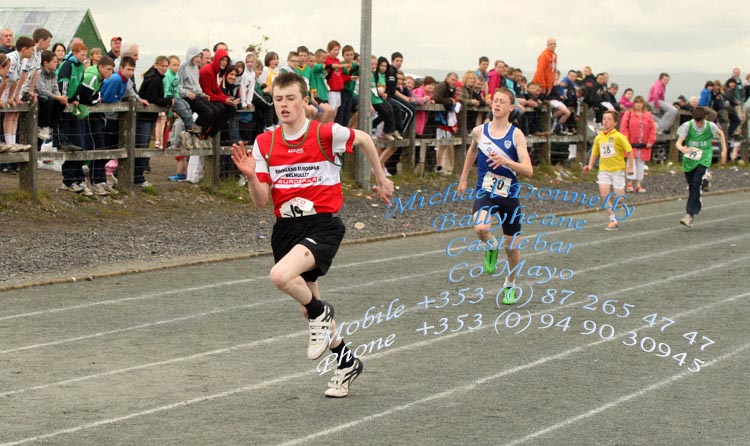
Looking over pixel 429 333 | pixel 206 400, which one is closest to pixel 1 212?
pixel 429 333

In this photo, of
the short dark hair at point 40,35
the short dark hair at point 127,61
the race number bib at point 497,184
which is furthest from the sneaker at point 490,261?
the short dark hair at point 40,35

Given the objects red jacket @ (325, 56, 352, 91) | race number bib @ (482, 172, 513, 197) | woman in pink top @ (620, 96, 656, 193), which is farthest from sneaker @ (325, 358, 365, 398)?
woman in pink top @ (620, 96, 656, 193)

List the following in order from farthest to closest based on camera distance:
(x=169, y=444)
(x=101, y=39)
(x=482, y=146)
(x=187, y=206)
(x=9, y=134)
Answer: (x=101, y=39), (x=187, y=206), (x=9, y=134), (x=482, y=146), (x=169, y=444)

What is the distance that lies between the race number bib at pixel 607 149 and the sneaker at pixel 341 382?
485 inches

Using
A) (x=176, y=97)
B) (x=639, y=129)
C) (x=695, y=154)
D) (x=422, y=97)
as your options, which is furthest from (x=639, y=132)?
(x=176, y=97)

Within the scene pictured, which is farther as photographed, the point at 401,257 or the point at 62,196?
the point at 62,196

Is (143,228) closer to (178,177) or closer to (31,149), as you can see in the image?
(31,149)

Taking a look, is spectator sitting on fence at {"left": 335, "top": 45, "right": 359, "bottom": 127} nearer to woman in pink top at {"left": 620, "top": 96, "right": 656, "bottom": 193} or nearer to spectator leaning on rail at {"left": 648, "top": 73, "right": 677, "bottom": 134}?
woman in pink top at {"left": 620, "top": 96, "right": 656, "bottom": 193}

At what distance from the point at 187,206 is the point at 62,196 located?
2.04m

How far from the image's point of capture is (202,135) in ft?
64.5

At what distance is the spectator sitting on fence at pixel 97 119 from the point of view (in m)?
17.3

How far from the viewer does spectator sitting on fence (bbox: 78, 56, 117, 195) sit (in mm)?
17297

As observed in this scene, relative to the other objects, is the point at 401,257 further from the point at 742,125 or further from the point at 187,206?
the point at 742,125

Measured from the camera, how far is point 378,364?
922 cm
